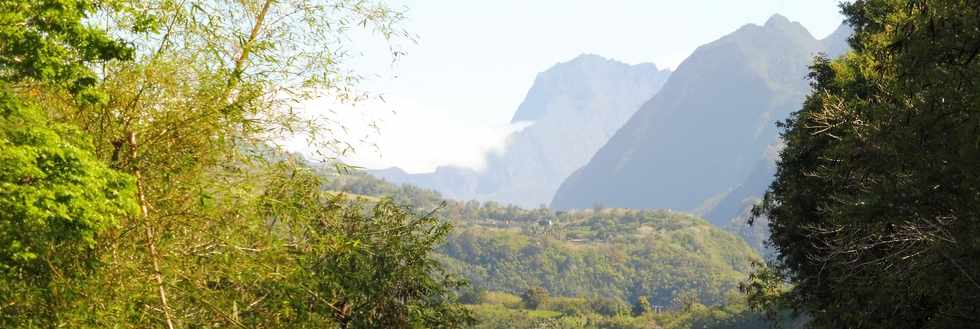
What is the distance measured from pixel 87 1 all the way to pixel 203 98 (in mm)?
1223

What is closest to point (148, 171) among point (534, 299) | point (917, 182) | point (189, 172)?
point (189, 172)

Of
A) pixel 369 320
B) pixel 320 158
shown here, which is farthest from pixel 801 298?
pixel 320 158

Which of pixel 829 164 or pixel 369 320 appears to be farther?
pixel 829 164

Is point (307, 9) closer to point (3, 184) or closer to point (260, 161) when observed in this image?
point (260, 161)

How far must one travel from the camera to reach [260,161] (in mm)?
7453

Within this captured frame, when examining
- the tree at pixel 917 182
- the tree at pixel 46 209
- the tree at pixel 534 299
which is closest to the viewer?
the tree at pixel 46 209

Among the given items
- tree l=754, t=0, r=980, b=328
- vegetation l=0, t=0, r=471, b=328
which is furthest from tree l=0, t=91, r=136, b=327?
tree l=754, t=0, r=980, b=328

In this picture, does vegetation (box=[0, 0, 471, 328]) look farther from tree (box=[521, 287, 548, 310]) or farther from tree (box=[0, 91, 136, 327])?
tree (box=[521, 287, 548, 310])

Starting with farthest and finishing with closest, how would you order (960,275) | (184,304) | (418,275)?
(418,275)
(960,275)
(184,304)

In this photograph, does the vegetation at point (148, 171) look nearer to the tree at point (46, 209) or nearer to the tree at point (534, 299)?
the tree at point (46, 209)

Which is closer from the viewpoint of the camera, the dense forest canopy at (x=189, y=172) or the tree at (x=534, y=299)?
the dense forest canopy at (x=189, y=172)

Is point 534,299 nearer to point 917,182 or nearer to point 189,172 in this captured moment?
point 917,182

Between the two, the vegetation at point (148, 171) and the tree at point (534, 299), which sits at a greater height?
the vegetation at point (148, 171)

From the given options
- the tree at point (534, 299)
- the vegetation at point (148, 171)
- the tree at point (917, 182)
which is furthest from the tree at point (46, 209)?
the tree at point (534, 299)
